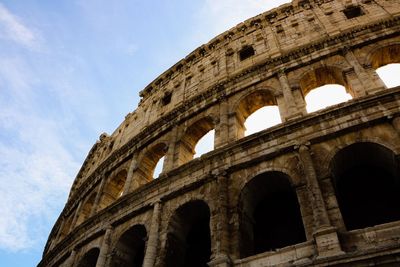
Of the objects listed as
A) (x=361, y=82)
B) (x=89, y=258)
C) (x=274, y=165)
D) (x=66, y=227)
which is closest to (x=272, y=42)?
(x=361, y=82)

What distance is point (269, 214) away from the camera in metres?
9.67

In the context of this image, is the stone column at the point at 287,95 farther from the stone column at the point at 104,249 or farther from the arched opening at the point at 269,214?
the stone column at the point at 104,249

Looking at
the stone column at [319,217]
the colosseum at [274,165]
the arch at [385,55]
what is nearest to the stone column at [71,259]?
the colosseum at [274,165]

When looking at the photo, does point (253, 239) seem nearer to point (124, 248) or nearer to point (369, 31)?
point (124, 248)

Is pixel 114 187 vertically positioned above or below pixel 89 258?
above

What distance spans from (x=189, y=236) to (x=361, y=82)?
23.4 feet

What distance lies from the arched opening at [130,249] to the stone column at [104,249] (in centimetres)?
28

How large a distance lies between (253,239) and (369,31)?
8454 millimetres

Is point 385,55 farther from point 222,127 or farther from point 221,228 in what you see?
point 221,228

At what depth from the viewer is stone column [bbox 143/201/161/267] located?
30.6 feet

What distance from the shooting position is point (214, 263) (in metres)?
7.68

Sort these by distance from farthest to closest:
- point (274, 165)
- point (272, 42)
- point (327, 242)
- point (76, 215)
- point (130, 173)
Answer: point (76, 215), point (272, 42), point (130, 173), point (274, 165), point (327, 242)

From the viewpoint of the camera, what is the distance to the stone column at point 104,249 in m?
10.9

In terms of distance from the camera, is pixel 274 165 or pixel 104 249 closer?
pixel 274 165
